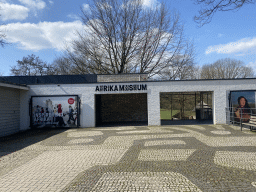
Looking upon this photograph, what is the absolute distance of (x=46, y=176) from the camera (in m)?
5.00

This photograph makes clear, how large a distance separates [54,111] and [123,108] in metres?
6.95

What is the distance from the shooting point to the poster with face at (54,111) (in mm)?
14578

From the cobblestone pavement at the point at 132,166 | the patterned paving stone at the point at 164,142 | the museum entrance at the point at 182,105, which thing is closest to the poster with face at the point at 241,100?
the museum entrance at the point at 182,105

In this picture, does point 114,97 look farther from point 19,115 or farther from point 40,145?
point 40,145

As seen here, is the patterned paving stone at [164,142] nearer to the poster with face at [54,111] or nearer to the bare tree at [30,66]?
the poster with face at [54,111]

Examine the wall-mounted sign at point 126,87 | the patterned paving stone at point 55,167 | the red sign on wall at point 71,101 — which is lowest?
the patterned paving stone at point 55,167

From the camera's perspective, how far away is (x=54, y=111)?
1466cm

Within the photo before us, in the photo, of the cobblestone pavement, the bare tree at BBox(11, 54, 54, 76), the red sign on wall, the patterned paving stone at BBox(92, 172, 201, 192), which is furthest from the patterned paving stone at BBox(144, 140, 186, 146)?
the bare tree at BBox(11, 54, 54, 76)

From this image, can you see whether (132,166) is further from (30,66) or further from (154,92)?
(30,66)

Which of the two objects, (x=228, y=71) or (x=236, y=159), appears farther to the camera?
(x=228, y=71)

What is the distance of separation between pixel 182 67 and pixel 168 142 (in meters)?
19.4

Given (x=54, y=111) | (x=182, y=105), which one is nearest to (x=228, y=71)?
(x=182, y=105)

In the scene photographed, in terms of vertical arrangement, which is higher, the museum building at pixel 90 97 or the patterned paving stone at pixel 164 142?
the museum building at pixel 90 97

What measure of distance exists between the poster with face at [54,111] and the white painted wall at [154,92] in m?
0.40
